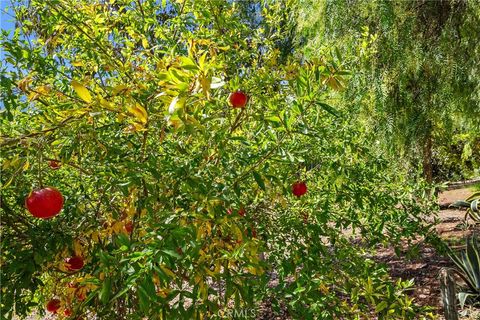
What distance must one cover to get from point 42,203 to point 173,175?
419 millimetres

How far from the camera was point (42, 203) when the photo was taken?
1.24 meters

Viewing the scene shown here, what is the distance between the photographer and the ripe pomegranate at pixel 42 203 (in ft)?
4.05

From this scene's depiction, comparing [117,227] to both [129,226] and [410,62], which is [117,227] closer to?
[129,226]

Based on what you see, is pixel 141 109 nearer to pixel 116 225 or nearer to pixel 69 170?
pixel 116 225

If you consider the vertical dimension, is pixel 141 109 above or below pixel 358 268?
above

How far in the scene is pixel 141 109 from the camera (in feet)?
4.21

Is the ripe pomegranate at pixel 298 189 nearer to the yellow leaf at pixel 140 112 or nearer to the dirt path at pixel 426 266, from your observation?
the yellow leaf at pixel 140 112

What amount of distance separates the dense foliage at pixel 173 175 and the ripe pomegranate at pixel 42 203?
0.09m

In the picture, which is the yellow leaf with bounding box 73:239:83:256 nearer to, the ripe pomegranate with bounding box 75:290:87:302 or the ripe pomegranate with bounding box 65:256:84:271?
the ripe pomegranate with bounding box 65:256:84:271

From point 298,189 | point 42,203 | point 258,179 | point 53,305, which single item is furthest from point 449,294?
point 42,203

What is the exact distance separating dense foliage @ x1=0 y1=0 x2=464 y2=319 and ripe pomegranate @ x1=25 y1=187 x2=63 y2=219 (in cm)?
9

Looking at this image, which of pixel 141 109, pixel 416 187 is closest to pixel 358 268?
pixel 416 187

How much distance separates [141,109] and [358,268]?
1.36 m

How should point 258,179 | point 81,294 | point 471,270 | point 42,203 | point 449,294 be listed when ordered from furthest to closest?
point 471,270, point 449,294, point 81,294, point 258,179, point 42,203
